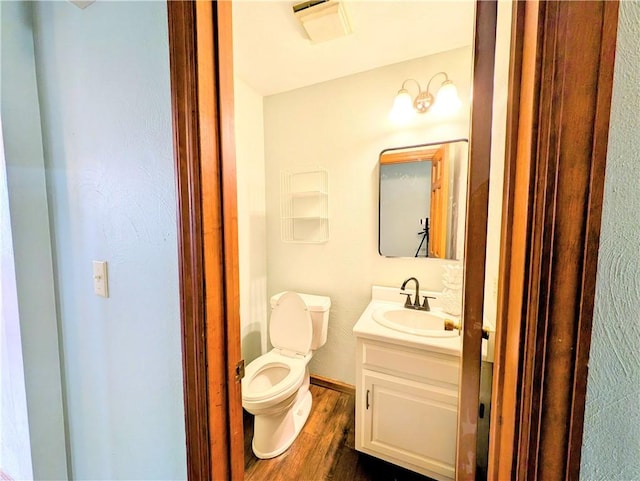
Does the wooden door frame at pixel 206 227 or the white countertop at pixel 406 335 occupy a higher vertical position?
the wooden door frame at pixel 206 227

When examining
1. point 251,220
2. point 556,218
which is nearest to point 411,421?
point 556,218

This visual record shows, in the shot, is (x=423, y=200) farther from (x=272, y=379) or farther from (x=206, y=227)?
(x=272, y=379)

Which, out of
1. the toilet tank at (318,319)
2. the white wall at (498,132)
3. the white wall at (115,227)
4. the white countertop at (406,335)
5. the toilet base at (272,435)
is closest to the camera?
the white wall at (498,132)

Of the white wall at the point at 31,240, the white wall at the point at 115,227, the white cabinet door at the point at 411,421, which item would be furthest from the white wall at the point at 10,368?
the white cabinet door at the point at 411,421

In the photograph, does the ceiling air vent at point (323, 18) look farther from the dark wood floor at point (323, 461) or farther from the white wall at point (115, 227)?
the dark wood floor at point (323, 461)

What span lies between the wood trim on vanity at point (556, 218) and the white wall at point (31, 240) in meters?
1.39

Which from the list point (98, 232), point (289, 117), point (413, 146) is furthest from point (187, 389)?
point (289, 117)

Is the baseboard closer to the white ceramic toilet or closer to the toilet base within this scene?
the white ceramic toilet

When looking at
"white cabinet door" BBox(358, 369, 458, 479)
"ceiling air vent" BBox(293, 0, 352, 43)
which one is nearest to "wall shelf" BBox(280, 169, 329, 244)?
"ceiling air vent" BBox(293, 0, 352, 43)

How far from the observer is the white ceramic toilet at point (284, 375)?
1371 millimetres

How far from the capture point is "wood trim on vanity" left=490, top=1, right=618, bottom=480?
0.34 metres

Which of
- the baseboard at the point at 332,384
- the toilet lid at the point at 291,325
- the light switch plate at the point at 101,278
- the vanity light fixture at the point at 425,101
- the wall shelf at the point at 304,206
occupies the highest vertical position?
the vanity light fixture at the point at 425,101

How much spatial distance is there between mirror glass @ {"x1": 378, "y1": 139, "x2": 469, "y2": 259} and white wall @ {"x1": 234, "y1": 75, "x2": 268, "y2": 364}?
936mm

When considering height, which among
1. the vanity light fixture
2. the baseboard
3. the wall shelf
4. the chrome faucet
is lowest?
the baseboard
